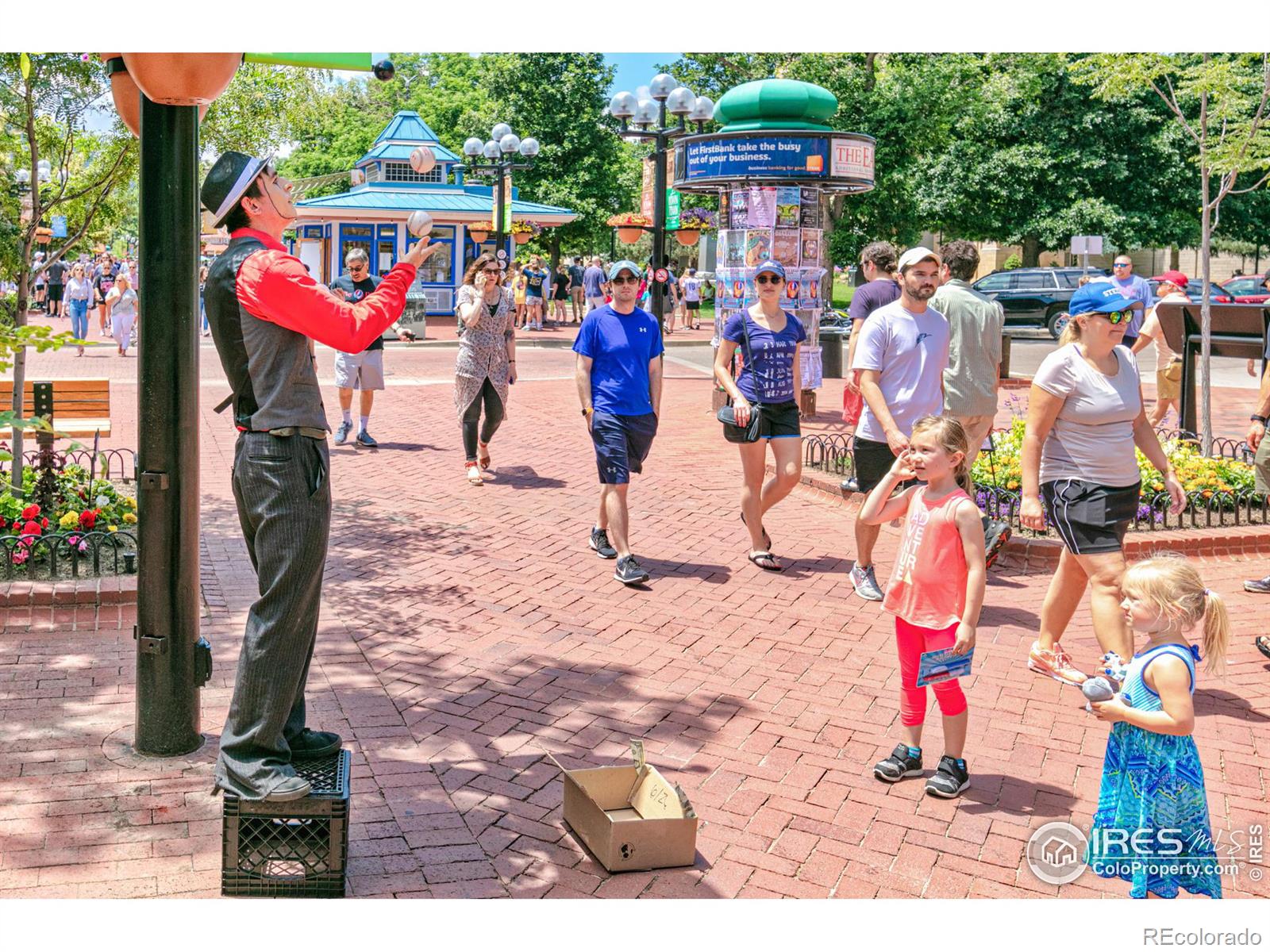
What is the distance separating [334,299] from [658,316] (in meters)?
16.0

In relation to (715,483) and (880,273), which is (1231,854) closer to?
(880,273)

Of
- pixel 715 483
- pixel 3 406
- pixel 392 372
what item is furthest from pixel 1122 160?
pixel 3 406

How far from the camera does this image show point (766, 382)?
7848mm

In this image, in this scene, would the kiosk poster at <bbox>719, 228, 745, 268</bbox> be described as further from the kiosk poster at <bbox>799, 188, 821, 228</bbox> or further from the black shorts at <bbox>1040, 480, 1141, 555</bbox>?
the black shorts at <bbox>1040, 480, 1141, 555</bbox>

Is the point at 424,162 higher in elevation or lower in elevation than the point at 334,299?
higher

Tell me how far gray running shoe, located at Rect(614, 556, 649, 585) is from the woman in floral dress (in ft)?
10.0

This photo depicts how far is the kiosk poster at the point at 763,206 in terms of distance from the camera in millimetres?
15555

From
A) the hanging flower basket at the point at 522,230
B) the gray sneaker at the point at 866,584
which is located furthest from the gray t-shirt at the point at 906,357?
the hanging flower basket at the point at 522,230

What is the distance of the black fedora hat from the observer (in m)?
3.96

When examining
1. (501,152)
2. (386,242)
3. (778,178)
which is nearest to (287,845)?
(778,178)

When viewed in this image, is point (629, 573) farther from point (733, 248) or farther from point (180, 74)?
point (733, 248)

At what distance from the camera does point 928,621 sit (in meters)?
4.58

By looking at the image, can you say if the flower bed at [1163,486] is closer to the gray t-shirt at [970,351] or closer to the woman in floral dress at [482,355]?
Result: the gray t-shirt at [970,351]

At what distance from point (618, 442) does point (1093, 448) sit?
9.93 ft
